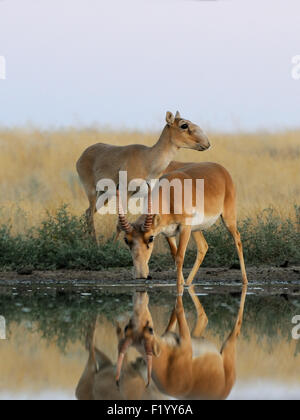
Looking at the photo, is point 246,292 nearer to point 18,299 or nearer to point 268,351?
point 18,299

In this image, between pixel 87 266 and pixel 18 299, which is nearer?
pixel 18 299

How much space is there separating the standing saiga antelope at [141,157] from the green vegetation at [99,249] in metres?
1.04

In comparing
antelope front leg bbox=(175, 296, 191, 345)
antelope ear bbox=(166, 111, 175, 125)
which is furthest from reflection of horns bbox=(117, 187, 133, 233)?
antelope ear bbox=(166, 111, 175, 125)

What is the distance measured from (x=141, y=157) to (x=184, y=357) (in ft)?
30.5

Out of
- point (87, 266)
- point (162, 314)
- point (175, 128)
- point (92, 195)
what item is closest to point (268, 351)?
point (162, 314)

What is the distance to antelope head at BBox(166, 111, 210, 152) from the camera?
1628 cm

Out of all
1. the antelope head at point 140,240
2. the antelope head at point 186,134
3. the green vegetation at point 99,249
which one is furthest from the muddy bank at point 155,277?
the antelope head at point 186,134

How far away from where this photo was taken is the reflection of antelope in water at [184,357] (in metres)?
7.11

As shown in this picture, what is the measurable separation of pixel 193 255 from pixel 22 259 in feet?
9.12

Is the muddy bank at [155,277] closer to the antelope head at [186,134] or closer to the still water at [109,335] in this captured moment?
the still water at [109,335]

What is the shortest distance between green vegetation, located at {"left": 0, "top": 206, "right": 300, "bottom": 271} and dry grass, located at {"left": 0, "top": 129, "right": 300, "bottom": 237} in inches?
69.2

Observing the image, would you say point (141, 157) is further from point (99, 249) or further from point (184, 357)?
point (184, 357)

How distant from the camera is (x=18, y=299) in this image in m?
12.2

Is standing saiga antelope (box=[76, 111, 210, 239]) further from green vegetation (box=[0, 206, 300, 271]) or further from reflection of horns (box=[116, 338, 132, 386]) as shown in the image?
reflection of horns (box=[116, 338, 132, 386])
